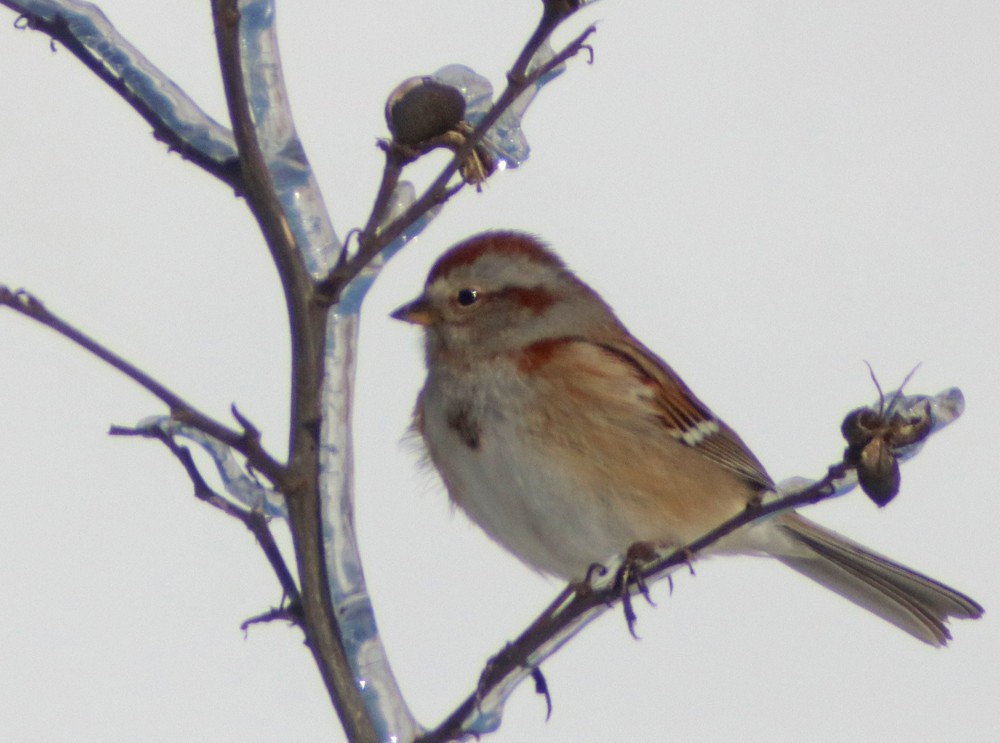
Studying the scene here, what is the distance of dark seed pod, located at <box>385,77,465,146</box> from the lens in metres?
1.59

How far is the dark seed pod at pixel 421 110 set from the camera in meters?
1.59

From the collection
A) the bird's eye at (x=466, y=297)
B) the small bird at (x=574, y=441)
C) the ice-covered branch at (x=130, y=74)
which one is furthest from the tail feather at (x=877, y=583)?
the ice-covered branch at (x=130, y=74)

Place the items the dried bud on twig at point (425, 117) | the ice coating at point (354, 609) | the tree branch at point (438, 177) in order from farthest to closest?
the ice coating at point (354, 609)
the dried bud on twig at point (425, 117)
the tree branch at point (438, 177)

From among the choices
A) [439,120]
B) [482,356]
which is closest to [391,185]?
[439,120]

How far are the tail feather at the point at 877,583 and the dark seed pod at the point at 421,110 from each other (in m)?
1.41

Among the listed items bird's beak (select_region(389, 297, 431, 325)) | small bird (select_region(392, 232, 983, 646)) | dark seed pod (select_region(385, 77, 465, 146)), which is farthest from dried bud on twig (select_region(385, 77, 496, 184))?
bird's beak (select_region(389, 297, 431, 325))

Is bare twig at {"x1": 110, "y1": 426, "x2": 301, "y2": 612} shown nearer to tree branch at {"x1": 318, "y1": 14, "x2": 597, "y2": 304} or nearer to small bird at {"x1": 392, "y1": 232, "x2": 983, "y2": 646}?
tree branch at {"x1": 318, "y1": 14, "x2": 597, "y2": 304}

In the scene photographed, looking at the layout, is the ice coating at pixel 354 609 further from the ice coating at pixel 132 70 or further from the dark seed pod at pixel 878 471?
the dark seed pod at pixel 878 471

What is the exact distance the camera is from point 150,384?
1.47 metres

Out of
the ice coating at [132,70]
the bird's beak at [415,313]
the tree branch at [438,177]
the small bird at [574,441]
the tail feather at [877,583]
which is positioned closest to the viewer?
the tree branch at [438,177]

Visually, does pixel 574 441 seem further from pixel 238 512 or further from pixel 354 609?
pixel 238 512

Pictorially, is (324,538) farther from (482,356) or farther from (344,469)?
(482,356)

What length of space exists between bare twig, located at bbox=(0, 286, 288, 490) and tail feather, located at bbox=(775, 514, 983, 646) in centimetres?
148

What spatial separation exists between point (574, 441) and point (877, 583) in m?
0.84
